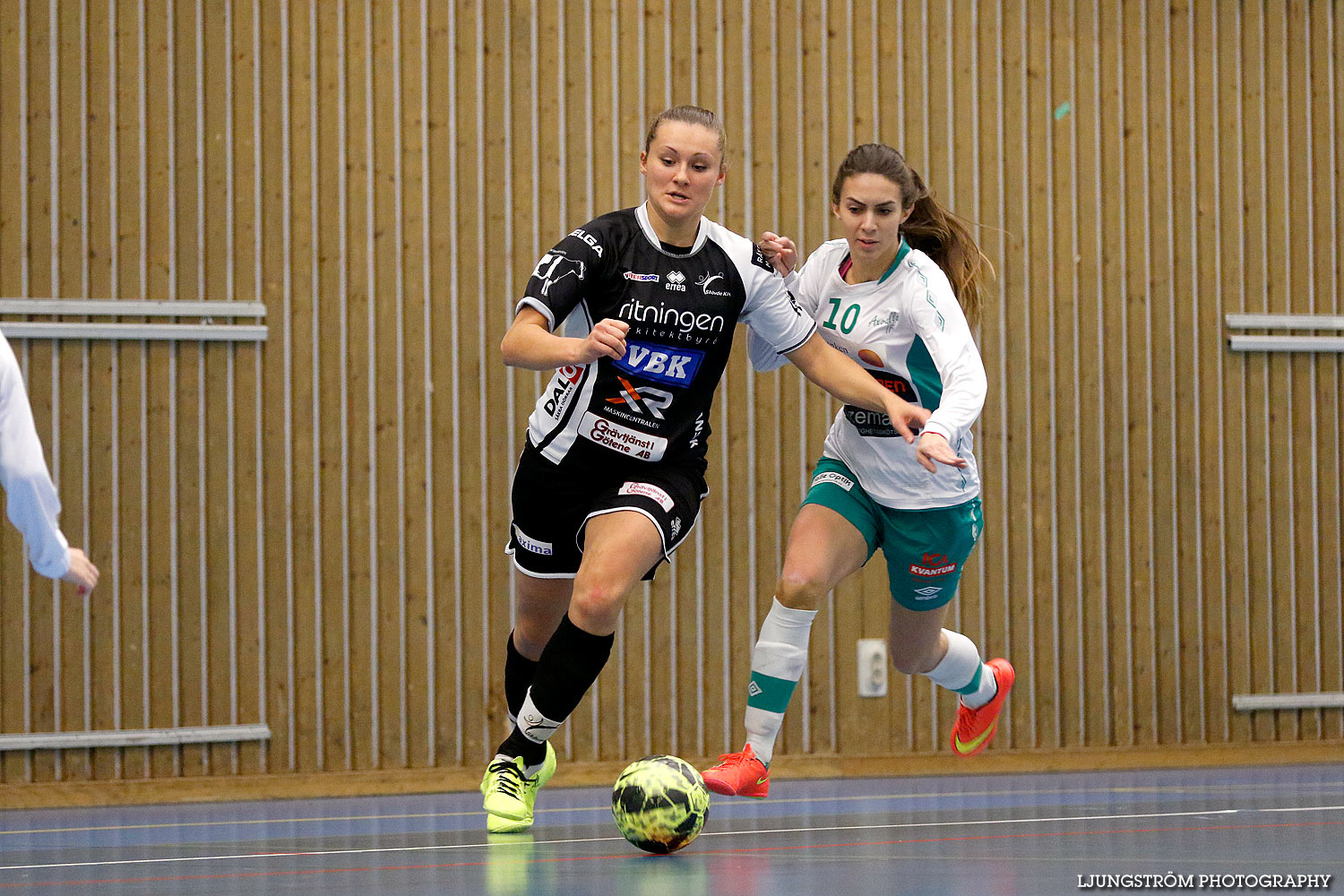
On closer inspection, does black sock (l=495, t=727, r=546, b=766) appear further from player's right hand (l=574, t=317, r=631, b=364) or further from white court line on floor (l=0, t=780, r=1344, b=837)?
player's right hand (l=574, t=317, r=631, b=364)

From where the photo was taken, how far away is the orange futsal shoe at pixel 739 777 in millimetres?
3609

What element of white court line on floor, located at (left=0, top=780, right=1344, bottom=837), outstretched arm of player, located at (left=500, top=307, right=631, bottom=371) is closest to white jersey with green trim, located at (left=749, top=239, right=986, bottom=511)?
outstretched arm of player, located at (left=500, top=307, right=631, bottom=371)

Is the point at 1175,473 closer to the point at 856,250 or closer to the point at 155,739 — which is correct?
the point at 856,250

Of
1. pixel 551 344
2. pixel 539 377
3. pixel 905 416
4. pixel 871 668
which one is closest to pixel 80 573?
pixel 551 344

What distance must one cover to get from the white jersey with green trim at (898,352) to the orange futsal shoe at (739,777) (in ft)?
2.76

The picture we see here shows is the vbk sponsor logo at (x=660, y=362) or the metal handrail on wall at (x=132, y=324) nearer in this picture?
the vbk sponsor logo at (x=660, y=362)

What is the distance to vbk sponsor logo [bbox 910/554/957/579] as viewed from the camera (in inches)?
160

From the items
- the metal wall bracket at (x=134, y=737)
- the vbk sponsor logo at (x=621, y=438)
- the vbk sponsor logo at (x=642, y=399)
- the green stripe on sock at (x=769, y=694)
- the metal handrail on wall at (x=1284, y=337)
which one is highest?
the metal handrail on wall at (x=1284, y=337)

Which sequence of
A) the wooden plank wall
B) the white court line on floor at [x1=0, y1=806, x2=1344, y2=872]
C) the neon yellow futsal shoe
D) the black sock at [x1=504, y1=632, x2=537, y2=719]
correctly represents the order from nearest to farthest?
the white court line on floor at [x1=0, y1=806, x2=1344, y2=872], the neon yellow futsal shoe, the black sock at [x1=504, y1=632, x2=537, y2=719], the wooden plank wall

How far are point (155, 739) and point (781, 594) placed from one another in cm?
311

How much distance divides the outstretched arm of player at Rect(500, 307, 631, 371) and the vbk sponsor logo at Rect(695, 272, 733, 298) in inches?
14.9

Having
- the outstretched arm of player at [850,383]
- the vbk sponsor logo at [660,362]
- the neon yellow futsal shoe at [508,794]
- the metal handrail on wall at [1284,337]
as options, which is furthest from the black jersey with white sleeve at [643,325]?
the metal handrail on wall at [1284,337]

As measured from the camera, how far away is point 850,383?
152 inches

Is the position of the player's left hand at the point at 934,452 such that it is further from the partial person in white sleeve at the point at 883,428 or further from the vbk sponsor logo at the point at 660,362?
the vbk sponsor logo at the point at 660,362
